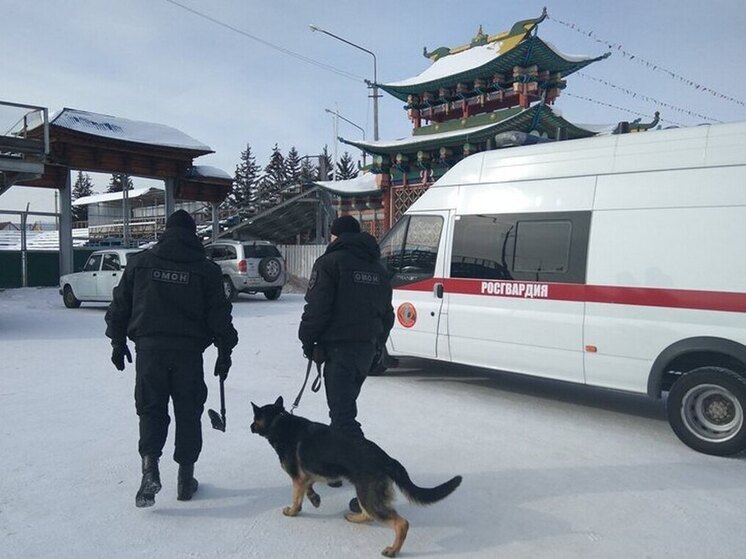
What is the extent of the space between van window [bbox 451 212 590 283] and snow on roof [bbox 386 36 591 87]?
46.1 feet

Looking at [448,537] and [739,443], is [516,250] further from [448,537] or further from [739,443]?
[448,537]

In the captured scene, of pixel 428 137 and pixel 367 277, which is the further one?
pixel 428 137

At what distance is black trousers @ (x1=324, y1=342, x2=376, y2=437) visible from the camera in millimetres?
3791

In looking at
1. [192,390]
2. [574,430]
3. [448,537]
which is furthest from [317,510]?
[574,430]

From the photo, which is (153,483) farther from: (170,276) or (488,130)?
(488,130)

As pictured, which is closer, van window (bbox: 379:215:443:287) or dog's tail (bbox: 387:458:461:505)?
dog's tail (bbox: 387:458:461:505)

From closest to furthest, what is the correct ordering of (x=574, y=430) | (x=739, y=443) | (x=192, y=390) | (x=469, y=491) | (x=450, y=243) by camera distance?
(x=192, y=390)
(x=469, y=491)
(x=739, y=443)
(x=574, y=430)
(x=450, y=243)

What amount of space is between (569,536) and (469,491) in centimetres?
79

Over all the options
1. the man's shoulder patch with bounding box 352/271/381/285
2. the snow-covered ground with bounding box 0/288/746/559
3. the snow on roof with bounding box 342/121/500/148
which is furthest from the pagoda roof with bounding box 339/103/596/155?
the man's shoulder patch with bounding box 352/271/381/285

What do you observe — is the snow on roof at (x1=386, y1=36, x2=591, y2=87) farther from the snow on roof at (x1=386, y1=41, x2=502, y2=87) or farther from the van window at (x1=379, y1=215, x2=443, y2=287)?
the van window at (x1=379, y1=215, x2=443, y2=287)

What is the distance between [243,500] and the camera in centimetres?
379

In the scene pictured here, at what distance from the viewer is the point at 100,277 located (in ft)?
48.3

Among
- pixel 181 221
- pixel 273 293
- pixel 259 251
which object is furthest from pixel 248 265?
pixel 181 221

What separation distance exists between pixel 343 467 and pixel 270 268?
47.4ft
